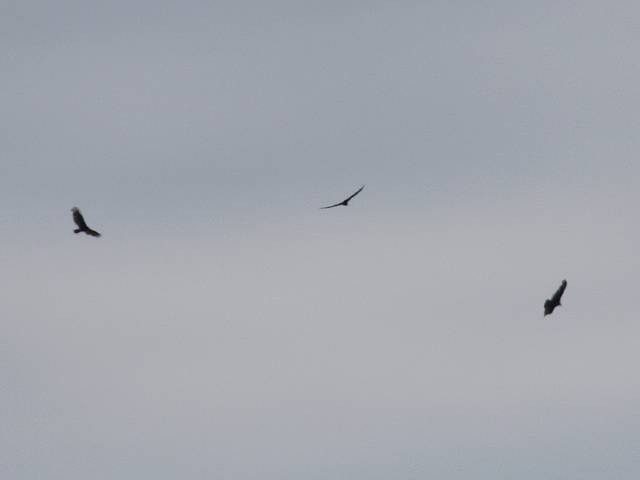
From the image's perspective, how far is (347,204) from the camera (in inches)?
5295

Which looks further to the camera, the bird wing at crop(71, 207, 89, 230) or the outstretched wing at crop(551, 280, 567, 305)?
the bird wing at crop(71, 207, 89, 230)

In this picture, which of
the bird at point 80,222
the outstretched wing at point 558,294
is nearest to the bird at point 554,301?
the outstretched wing at point 558,294

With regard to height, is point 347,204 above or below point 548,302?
above

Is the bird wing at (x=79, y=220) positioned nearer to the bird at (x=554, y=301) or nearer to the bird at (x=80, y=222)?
the bird at (x=80, y=222)

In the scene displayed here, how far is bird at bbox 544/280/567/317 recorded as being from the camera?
122000mm

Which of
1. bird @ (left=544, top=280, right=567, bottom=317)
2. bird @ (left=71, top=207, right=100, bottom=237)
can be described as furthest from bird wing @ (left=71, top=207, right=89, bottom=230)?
bird @ (left=544, top=280, right=567, bottom=317)

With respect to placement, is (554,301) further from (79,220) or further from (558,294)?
(79,220)

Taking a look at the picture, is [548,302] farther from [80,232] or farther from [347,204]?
[80,232]

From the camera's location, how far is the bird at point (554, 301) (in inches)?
4803

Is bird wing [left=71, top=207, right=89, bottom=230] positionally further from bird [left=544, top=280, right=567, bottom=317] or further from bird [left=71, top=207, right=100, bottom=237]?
bird [left=544, top=280, right=567, bottom=317]

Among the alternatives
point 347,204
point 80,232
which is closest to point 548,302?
point 347,204

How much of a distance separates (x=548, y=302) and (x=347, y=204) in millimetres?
19701

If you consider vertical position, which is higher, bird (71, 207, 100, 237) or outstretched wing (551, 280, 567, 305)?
bird (71, 207, 100, 237)

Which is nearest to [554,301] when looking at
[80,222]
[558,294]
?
[558,294]
